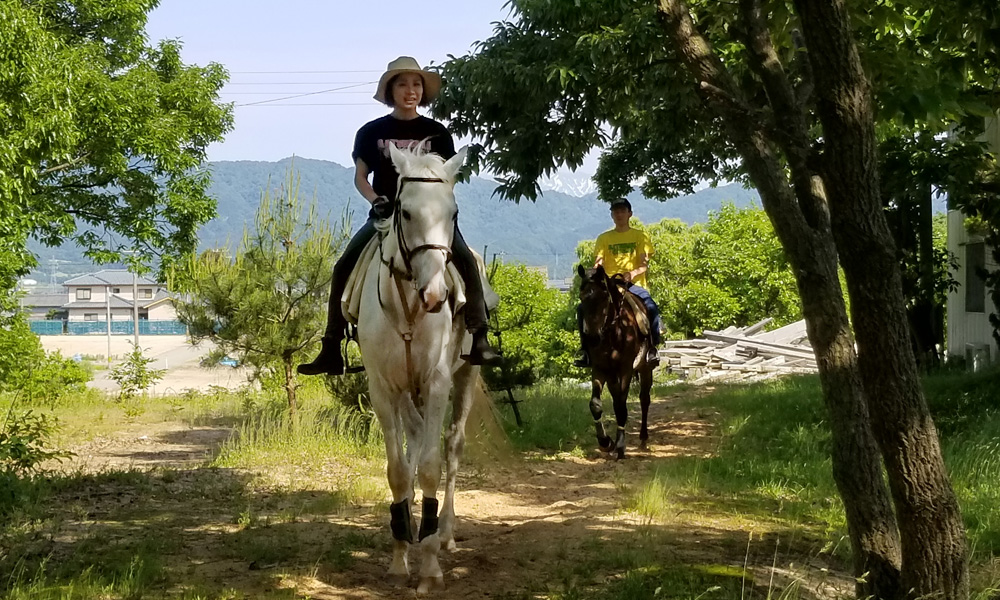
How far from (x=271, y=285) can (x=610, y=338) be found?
4.97 metres

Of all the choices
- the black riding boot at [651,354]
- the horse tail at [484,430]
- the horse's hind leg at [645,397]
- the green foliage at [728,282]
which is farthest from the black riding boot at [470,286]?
the green foliage at [728,282]

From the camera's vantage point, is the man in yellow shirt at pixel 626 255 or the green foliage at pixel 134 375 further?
the green foliage at pixel 134 375

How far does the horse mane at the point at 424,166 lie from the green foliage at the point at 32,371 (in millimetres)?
14144

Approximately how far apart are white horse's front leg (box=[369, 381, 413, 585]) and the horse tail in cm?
174

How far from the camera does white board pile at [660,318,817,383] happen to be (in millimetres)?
24859

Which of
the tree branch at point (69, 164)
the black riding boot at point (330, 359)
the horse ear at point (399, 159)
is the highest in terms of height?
the tree branch at point (69, 164)

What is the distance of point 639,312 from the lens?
11.5 metres

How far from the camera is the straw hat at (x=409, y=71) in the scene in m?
6.39

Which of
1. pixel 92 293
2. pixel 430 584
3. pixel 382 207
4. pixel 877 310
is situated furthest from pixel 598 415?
pixel 92 293

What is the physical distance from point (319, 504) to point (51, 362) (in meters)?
15.9

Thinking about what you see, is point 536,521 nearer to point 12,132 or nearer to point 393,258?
point 393,258

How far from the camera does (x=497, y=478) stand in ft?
31.3

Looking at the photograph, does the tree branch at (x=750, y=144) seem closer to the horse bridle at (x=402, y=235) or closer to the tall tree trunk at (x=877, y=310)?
the tall tree trunk at (x=877, y=310)

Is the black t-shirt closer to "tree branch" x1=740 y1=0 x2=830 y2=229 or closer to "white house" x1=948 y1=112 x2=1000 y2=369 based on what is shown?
"tree branch" x1=740 y1=0 x2=830 y2=229
